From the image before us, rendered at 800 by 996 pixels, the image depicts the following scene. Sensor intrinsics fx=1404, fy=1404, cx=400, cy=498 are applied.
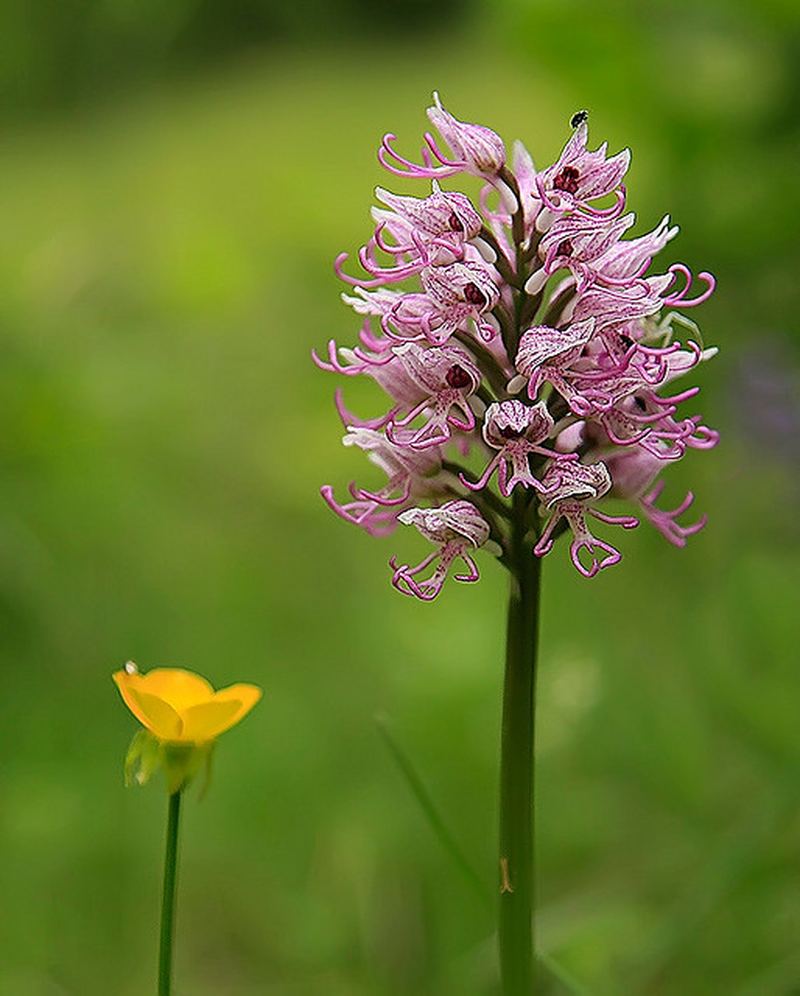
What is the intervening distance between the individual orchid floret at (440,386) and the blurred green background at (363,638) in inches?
13.5

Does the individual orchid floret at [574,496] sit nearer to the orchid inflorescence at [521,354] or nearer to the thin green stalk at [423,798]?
the orchid inflorescence at [521,354]

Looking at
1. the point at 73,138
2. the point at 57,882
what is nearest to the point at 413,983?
the point at 57,882

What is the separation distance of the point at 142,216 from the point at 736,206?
5.42 feet

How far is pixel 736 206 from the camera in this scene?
1.42 m

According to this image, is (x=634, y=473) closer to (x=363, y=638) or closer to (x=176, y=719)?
(x=176, y=719)

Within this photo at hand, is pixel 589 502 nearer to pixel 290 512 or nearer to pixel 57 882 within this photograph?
pixel 57 882

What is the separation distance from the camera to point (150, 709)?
0.49m

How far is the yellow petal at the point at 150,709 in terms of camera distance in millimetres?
479

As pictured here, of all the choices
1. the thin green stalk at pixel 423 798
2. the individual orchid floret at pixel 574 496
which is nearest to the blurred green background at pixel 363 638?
the thin green stalk at pixel 423 798

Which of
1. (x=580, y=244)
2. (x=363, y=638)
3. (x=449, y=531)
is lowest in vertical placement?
(x=363, y=638)

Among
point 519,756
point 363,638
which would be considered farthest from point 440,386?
point 363,638

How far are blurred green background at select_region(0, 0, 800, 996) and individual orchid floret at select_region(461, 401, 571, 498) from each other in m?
0.33

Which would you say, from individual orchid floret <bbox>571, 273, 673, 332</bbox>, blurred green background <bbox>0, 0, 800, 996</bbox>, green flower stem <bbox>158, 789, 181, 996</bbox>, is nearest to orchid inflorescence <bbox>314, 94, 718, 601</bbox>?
individual orchid floret <bbox>571, 273, 673, 332</bbox>

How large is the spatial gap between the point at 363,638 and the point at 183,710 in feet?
2.68
